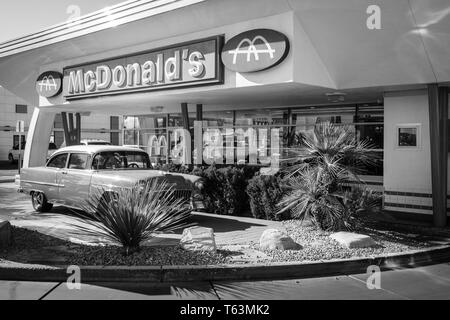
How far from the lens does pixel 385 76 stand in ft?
31.9

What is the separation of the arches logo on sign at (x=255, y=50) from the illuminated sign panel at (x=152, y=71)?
449mm

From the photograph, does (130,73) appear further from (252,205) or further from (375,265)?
(375,265)

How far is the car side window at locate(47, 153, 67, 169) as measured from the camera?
35.9ft

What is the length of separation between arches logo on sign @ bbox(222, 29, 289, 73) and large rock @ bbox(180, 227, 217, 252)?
3917mm

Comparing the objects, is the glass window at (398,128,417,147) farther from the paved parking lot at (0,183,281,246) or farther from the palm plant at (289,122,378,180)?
the paved parking lot at (0,183,281,246)

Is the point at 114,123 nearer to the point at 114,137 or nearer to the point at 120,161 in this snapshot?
the point at 114,137

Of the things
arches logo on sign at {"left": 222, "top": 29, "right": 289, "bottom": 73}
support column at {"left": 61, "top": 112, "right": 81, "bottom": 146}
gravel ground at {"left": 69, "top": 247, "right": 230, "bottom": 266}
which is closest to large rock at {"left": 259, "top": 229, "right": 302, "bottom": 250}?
gravel ground at {"left": 69, "top": 247, "right": 230, "bottom": 266}

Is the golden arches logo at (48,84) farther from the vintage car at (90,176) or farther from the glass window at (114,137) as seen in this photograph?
the glass window at (114,137)

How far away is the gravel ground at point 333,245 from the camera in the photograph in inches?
264

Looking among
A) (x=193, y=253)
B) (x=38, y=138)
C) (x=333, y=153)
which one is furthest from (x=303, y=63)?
(x=38, y=138)

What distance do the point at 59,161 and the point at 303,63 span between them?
632 centimetres

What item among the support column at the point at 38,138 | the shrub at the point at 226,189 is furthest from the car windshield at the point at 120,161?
the support column at the point at 38,138
